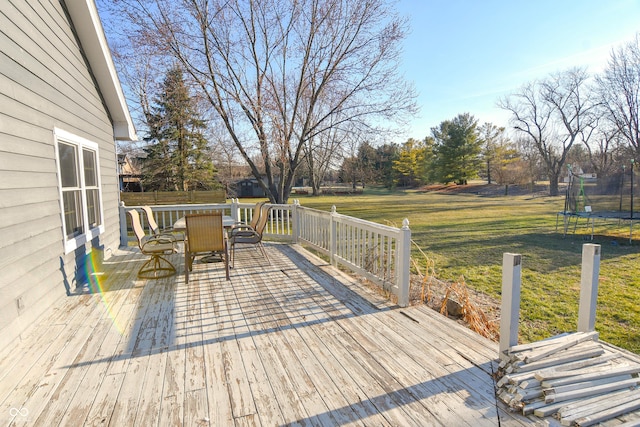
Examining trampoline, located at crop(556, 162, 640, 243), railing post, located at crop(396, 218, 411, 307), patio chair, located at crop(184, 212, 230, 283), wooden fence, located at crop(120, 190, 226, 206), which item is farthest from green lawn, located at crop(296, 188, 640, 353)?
wooden fence, located at crop(120, 190, 226, 206)

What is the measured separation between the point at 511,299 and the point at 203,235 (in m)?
3.48

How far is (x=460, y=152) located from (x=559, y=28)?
2907 cm

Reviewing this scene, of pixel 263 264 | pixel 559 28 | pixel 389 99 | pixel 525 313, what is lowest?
pixel 525 313

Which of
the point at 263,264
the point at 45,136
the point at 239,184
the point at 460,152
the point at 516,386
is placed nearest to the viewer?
the point at 516,386

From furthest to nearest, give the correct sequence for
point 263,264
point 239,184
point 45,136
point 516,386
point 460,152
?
point 460,152
point 239,184
point 263,264
point 45,136
point 516,386

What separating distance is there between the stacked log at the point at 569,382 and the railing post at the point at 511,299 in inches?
4.0

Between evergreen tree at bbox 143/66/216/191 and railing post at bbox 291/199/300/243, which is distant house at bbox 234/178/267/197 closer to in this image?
evergreen tree at bbox 143/66/216/191

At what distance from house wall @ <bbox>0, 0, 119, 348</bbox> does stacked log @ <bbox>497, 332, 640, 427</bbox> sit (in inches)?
138

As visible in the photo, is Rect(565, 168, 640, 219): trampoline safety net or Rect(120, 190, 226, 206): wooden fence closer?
Rect(565, 168, 640, 219): trampoline safety net

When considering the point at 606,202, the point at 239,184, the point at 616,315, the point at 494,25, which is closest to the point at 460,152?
the point at 239,184

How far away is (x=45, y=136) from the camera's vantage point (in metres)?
3.40

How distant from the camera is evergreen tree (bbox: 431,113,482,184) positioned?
1375 inches

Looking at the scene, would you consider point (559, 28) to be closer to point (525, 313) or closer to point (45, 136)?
point (525, 313)

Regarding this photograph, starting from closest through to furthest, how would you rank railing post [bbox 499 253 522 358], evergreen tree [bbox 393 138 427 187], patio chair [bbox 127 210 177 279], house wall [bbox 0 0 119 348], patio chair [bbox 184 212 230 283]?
railing post [bbox 499 253 522 358]
house wall [bbox 0 0 119 348]
patio chair [bbox 184 212 230 283]
patio chair [bbox 127 210 177 279]
evergreen tree [bbox 393 138 427 187]
